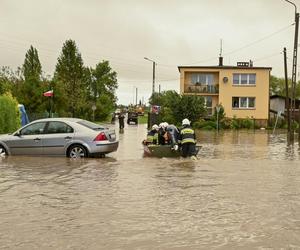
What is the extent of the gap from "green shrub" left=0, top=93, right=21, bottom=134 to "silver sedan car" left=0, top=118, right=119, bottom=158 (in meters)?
10.0

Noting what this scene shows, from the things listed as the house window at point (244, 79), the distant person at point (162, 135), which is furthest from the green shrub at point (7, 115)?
the house window at point (244, 79)

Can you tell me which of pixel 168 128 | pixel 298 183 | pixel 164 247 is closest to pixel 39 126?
pixel 168 128

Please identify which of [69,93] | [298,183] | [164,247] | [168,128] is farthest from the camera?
[69,93]

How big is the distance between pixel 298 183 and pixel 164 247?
24.3ft

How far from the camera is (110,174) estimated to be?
594 inches

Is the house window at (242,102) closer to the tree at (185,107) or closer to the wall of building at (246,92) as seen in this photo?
the wall of building at (246,92)

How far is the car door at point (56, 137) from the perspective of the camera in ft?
61.5

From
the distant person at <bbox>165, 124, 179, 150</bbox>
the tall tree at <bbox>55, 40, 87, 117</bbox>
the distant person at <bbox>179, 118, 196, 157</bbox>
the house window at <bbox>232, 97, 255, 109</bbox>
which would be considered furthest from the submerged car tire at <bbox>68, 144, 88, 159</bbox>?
the tall tree at <bbox>55, 40, 87, 117</bbox>

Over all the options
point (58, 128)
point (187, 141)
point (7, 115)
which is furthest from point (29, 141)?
point (7, 115)

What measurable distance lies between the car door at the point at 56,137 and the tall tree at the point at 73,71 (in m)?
55.1

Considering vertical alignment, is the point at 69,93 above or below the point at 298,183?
above

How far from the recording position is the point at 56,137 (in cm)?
1878

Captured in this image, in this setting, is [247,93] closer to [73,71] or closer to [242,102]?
[242,102]

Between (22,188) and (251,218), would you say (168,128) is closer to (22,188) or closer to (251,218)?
(22,188)
